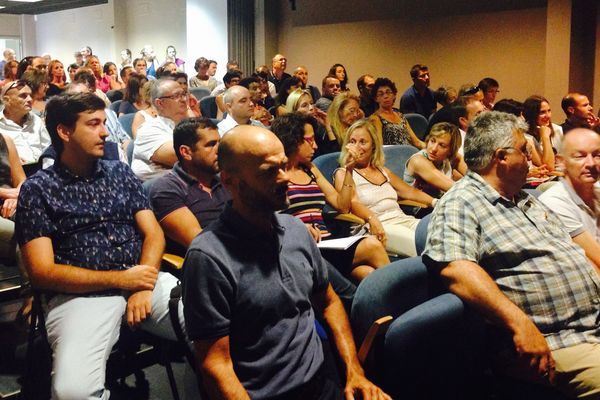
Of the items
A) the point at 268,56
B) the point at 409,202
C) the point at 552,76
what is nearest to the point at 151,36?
the point at 268,56

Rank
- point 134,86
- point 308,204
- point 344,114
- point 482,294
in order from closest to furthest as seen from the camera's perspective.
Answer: point 482,294 → point 308,204 → point 344,114 → point 134,86

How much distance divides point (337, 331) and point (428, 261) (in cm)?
41

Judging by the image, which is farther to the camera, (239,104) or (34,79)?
(34,79)

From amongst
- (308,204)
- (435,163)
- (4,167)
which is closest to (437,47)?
(435,163)

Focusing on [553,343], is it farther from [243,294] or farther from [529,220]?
[243,294]

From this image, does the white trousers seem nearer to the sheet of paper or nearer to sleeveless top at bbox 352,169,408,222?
the sheet of paper

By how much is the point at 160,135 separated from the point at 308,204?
1158 mm

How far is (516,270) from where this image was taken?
2.11 metres

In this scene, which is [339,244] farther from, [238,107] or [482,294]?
[238,107]

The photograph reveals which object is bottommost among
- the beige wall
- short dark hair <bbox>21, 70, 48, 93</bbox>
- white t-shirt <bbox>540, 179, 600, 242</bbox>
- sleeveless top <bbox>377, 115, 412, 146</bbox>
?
white t-shirt <bbox>540, 179, 600, 242</bbox>

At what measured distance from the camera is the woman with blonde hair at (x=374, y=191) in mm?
3564

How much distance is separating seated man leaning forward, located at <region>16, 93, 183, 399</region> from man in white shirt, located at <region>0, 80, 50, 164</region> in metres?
1.72

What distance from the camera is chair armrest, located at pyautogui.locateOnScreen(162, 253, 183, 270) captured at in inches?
101

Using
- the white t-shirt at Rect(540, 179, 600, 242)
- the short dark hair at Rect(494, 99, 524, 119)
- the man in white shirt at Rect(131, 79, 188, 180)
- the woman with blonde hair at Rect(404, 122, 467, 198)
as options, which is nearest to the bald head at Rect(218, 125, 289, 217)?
the white t-shirt at Rect(540, 179, 600, 242)
